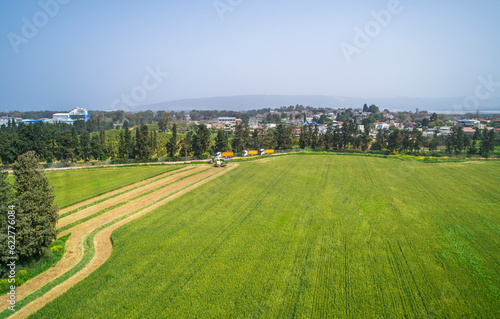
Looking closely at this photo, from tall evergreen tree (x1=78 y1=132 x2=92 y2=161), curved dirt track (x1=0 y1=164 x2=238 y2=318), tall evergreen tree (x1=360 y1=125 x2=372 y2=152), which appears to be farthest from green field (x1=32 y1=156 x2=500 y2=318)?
tall evergreen tree (x1=360 y1=125 x2=372 y2=152)

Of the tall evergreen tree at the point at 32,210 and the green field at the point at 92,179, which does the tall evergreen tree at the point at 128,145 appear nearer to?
the green field at the point at 92,179

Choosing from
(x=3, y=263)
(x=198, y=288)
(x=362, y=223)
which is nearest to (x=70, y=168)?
(x=3, y=263)

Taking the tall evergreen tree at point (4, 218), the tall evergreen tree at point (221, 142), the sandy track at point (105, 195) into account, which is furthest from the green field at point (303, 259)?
the tall evergreen tree at point (221, 142)

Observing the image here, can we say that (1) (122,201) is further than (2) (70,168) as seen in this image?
No

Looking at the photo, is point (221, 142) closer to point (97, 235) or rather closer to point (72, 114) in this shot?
point (97, 235)

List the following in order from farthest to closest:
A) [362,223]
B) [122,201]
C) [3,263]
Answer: [122,201] < [362,223] < [3,263]

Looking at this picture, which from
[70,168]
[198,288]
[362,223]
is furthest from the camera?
[70,168]

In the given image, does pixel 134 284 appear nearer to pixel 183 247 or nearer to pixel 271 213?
pixel 183 247
